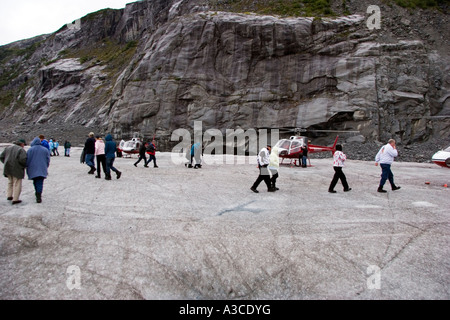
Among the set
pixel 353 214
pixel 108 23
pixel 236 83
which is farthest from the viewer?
pixel 108 23

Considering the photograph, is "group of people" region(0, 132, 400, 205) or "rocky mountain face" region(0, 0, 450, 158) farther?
"rocky mountain face" region(0, 0, 450, 158)

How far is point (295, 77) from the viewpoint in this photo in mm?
35594

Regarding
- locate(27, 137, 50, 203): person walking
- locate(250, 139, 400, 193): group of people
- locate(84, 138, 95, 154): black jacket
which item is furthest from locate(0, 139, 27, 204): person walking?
locate(250, 139, 400, 193): group of people

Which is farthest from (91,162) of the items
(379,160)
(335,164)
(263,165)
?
(379,160)

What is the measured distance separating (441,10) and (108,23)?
7043cm

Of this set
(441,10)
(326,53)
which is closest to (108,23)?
(326,53)

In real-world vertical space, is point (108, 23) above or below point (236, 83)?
above

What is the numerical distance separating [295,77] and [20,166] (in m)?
33.7

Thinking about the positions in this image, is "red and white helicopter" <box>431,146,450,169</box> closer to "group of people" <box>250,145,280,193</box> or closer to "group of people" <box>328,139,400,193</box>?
"group of people" <box>328,139,400,193</box>

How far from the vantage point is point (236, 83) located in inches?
1451

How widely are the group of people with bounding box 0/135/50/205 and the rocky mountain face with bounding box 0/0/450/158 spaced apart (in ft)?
94.9

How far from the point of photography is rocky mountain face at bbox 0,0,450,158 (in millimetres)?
30952

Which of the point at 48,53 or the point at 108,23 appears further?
the point at 48,53
